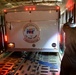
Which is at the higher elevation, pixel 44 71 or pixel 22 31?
pixel 22 31

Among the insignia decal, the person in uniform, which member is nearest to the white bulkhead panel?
the insignia decal

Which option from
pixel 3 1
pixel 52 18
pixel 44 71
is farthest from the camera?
pixel 3 1

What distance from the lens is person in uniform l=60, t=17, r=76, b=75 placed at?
16.4 ft

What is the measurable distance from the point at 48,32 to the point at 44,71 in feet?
7.32

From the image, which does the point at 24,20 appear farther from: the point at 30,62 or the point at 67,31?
the point at 67,31

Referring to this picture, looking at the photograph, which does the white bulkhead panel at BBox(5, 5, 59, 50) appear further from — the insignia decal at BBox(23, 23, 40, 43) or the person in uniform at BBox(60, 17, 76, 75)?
the person in uniform at BBox(60, 17, 76, 75)

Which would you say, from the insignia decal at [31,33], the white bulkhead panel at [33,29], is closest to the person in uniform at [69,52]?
the white bulkhead panel at [33,29]

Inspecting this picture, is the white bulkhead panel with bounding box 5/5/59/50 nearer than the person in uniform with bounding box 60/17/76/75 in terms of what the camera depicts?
No

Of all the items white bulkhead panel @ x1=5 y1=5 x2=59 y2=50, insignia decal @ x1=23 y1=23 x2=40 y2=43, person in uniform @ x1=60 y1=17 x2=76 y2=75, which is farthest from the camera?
insignia decal @ x1=23 y1=23 x2=40 y2=43

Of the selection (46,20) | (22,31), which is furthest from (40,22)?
(22,31)

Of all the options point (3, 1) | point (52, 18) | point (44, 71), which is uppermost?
point (3, 1)

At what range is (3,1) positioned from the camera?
44.8 ft

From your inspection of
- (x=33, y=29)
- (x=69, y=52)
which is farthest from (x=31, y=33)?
(x=69, y=52)

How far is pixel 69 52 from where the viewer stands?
5.11 m
